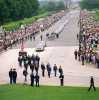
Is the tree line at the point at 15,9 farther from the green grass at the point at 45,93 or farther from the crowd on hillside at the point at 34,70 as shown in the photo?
the green grass at the point at 45,93

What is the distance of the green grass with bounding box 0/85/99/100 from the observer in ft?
101

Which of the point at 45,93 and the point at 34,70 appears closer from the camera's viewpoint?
the point at 45,93

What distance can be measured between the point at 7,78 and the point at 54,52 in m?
21.0

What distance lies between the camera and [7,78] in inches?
1638

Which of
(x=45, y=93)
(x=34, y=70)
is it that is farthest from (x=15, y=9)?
(x=45, y=93)

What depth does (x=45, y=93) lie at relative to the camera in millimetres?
32500

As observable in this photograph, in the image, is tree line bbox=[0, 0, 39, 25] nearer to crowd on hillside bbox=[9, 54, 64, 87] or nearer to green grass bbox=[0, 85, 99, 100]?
crowd on hillside bbox=[9, 54, 64, 87]

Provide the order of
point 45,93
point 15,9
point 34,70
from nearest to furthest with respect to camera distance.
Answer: point 45,93
point 34,70
point 15,9

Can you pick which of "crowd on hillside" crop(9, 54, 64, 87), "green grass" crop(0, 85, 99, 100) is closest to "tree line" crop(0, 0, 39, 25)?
"crowd on hillside" crop(9, 54, 64, 87)

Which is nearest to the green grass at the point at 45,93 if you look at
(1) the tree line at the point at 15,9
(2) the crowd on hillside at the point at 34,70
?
(2) the crowd on hillside at the point at 34,70

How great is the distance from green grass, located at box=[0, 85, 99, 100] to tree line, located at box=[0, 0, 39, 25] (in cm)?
9402

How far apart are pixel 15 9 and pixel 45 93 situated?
11298cm

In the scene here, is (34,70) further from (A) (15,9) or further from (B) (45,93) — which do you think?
(A) (15,9)

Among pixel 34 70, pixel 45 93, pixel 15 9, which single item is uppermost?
pixel 15 9
